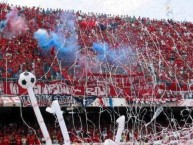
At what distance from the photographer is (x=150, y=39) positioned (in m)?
24.9

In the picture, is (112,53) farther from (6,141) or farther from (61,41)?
(6,141)

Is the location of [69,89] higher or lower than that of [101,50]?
lower

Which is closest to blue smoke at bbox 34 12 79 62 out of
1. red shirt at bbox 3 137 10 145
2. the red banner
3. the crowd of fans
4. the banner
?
the crowd of fans

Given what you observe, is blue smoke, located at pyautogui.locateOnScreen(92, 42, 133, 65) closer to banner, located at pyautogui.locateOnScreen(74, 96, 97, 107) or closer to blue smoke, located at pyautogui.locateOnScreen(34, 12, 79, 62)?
Answer: blue smoke, located at pyautogui.locateOnScreen(34, 12, 79, 62)

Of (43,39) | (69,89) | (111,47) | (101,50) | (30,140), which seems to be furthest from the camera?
(111,47)

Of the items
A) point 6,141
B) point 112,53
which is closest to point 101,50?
point 112,53

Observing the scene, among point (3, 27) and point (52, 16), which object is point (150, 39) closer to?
point (52, 16)

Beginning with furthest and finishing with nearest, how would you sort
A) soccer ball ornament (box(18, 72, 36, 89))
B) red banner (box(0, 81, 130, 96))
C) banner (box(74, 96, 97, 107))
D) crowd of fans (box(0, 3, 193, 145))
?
banner (box(74, 96, 97, 107)) → crowd of fans (box(0, 3, 193, 145)) → red banner (box(0, 81, 130, 96)) → soccer ball ornament (box(18, 72, 36, 89))

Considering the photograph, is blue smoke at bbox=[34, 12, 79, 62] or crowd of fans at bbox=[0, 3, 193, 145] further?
blue smoke at bbox=[34, 12, 79, 62]

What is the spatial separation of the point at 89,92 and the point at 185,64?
600cm

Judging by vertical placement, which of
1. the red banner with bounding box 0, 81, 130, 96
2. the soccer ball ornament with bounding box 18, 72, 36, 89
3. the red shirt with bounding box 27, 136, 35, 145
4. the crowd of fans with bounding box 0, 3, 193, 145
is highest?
the crowd of fans with bounding box 0, 3, 193, 145

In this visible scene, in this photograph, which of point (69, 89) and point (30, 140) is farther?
point (69, 89)

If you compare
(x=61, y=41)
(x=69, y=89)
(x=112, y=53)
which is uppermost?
(x=61, y=41)

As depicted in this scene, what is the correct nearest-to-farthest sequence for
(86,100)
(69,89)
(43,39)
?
(69,89)
(86,100)
(43,39)
